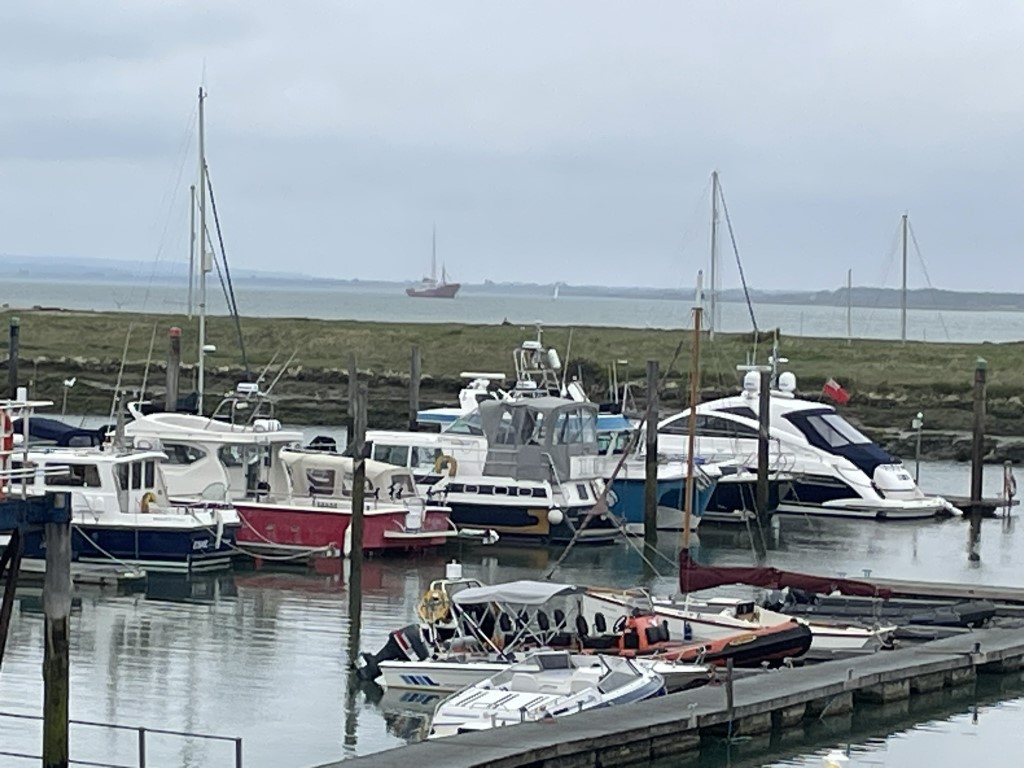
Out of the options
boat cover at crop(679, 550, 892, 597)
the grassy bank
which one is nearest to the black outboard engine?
boat cover at crop(679, 550, 892, 597)

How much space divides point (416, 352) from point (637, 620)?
896 inches

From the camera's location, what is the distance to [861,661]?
25344 mm

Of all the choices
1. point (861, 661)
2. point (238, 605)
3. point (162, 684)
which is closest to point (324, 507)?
point (238, 605)

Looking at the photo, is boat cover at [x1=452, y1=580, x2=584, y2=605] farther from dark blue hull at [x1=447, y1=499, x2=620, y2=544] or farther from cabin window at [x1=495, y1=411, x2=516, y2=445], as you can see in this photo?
cabin window at [x1=495, y1=411, x2=516, y2=445]

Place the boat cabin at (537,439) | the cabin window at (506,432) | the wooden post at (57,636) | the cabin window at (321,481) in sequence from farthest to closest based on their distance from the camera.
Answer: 1. the cabin window at (506,432)
2. the boat cabin at (537,439)
3. the cabin window at (321,481)
4. the wooden post at (57,636)

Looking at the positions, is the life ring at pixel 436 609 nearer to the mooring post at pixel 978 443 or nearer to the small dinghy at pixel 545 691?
the small dinghy at pixel 545 691

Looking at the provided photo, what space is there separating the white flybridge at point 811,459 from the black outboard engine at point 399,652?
19.0 metres

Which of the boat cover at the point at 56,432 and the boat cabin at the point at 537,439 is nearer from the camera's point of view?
the boat cover at the point at 56,432

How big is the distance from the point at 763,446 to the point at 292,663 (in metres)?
17.2

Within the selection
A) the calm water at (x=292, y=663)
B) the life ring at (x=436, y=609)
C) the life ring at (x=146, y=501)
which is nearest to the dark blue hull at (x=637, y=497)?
the calm water at (x=292, y=663)

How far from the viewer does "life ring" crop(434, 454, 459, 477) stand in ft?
131

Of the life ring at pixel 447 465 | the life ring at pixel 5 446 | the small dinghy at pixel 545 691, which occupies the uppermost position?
the life ring at pixel 5 446

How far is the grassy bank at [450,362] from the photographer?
65.2 m

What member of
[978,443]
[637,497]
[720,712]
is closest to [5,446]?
[720,712]
